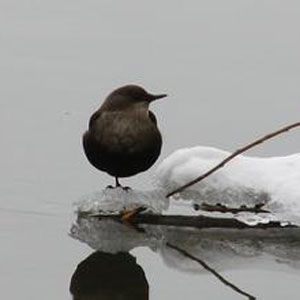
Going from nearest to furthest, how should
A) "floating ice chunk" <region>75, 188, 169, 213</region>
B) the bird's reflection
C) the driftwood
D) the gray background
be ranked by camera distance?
the bird's reflection
the gray background
the driftwood
"floating ice chunk" <region>75, 188, 169, 213</region>

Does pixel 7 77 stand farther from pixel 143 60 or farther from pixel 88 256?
pixel 88 256

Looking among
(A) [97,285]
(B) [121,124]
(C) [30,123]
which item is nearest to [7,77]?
(C) [30,123]

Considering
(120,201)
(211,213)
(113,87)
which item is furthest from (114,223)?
(113,87)

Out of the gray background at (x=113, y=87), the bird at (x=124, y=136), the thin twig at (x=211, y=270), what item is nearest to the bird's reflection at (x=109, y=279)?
the gray background at (x=113, y=87)

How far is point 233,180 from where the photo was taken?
447 cm

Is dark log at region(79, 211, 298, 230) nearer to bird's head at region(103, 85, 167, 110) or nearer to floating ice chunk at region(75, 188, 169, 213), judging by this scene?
floating ice chunk at region(75, 188, 169, 213)

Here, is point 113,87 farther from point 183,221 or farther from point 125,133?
point 183,221

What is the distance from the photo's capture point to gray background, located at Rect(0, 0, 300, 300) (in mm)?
3979

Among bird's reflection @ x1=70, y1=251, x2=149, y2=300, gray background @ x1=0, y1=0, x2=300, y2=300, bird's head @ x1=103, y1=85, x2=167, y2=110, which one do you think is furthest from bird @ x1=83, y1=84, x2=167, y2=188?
bird's reflection @ x1=70, y1=251, x2=149, y2=300

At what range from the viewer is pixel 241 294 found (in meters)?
3.75

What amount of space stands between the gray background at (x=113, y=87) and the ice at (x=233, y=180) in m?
0.41

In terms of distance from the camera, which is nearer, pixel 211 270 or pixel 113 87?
pixel 211 270

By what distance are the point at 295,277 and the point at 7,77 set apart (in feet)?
10.6

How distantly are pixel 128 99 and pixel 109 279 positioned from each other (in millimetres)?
935
